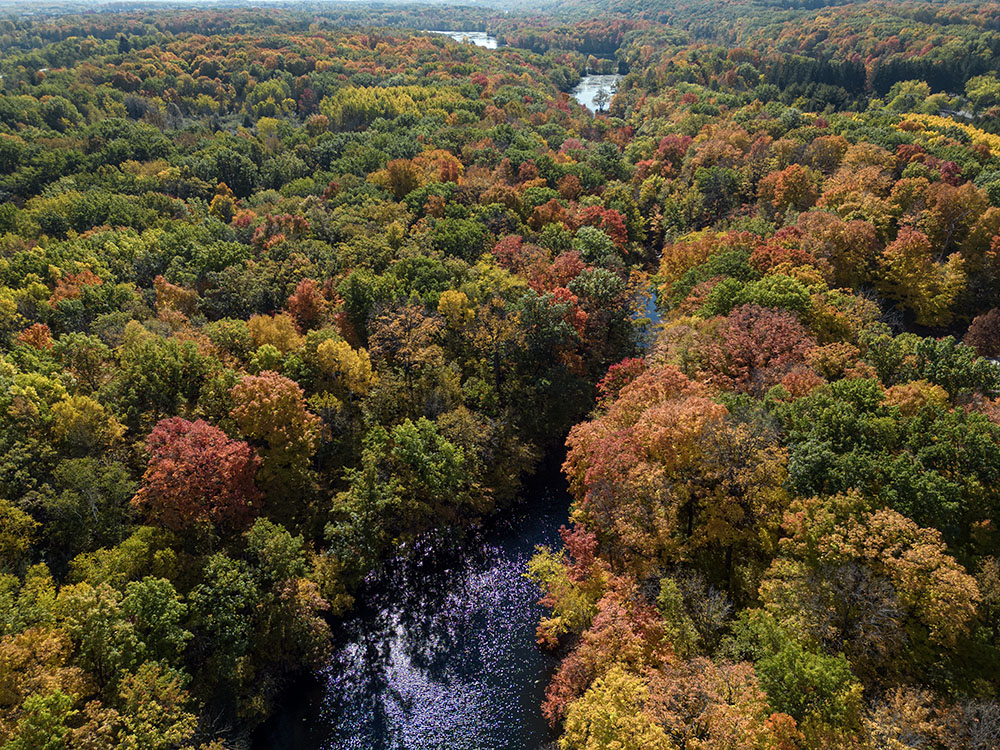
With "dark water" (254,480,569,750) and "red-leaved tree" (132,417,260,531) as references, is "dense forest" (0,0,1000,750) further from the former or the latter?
"dark water" (254,480,569,750)

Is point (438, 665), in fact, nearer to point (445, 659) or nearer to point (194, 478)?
point (445, 659)

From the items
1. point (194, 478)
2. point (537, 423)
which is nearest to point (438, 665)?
point (194, 478)

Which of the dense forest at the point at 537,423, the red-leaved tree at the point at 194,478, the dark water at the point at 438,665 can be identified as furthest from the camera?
the red-leaved tree at the point at 194,478

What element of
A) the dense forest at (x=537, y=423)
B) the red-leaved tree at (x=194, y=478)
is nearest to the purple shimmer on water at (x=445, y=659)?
the dense forest at (x=537, y=423)

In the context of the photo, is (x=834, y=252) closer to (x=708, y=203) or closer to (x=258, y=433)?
(x=708, y=203)

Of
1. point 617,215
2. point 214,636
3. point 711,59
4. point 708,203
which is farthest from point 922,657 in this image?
point 711,59

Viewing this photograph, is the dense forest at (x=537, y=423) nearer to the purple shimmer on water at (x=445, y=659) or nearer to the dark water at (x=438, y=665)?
the dark water at (x=438, y=665)

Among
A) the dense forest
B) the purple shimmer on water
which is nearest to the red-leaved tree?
the dense forest

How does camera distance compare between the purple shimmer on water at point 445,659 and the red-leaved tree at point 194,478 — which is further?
the red-leaved tree at point 194,478
